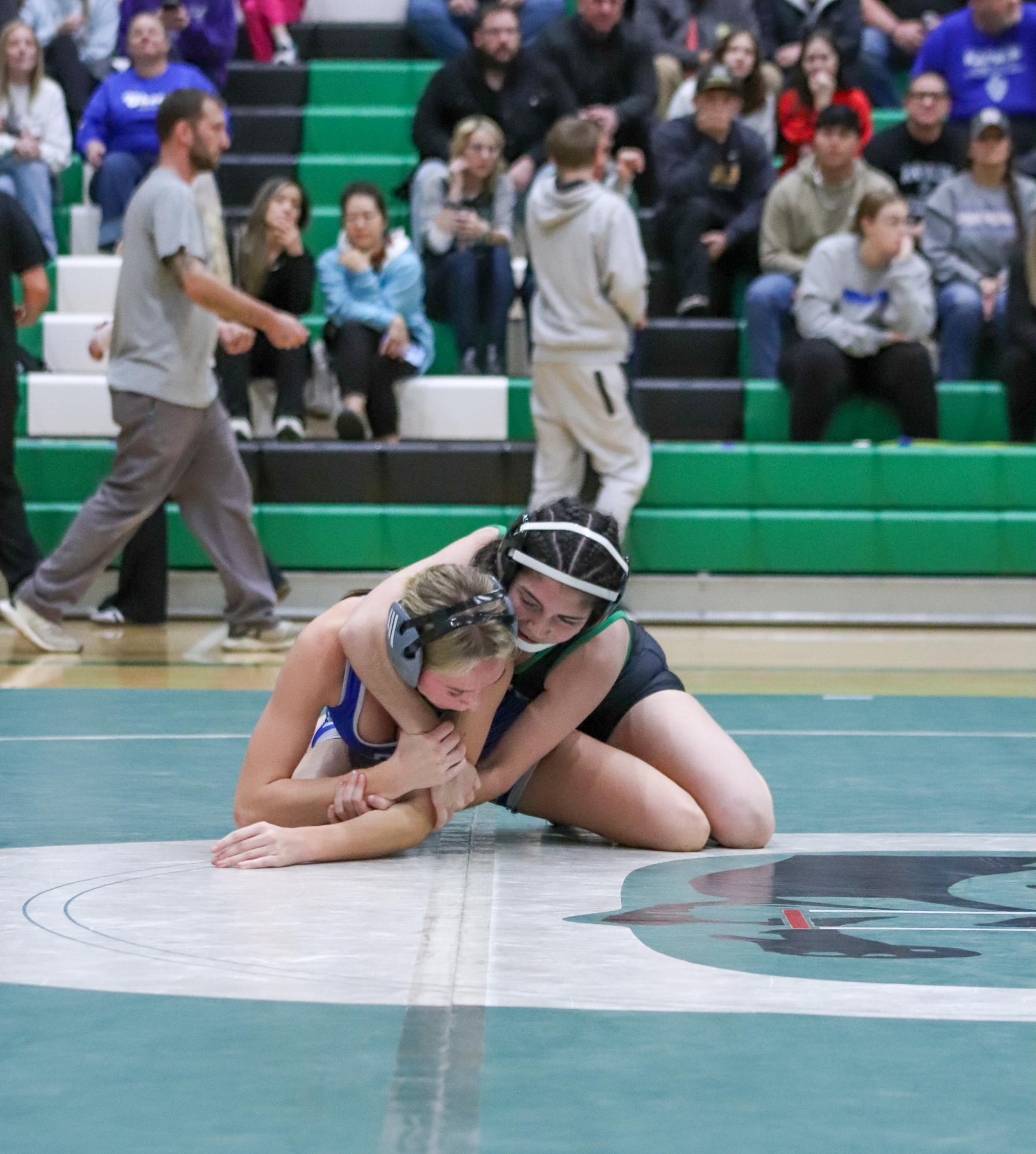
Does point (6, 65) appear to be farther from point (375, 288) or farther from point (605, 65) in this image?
point (605, 65)

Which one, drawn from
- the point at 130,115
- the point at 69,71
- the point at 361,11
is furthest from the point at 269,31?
the point at 130,115

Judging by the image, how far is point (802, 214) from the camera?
7.77 metres

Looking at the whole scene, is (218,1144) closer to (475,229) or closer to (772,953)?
(772,953)

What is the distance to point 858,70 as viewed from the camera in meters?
9.22

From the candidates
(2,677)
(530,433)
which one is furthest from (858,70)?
(2,677)

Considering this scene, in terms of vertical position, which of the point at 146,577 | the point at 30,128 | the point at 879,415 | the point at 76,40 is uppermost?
the point at 76,40

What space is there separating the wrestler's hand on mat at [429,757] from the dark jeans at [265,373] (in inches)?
174

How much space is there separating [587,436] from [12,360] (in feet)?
6.93

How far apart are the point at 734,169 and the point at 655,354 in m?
0.91

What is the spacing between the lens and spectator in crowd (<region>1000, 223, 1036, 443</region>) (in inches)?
289

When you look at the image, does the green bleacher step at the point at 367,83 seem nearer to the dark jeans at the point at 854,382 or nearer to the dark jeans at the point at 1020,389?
the dark jeans at the point at 854,382

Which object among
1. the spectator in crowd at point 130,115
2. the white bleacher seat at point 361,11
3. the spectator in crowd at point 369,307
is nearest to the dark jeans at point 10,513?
the spectator in crowd at point 369,307

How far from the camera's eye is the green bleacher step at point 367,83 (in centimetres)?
939

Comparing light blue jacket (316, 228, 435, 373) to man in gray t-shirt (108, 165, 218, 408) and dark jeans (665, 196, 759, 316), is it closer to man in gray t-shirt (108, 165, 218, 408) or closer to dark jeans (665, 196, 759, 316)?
dark jeans (665, 196, 759, 316)
